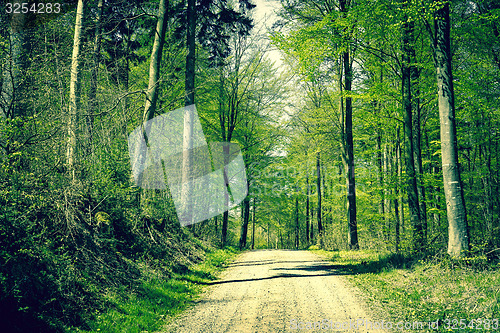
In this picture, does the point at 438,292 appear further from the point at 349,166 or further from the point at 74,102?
the point at 349,166

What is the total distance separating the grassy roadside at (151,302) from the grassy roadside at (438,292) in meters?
4.23

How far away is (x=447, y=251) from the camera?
795cm

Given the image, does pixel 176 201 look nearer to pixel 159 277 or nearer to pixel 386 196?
pixel 159 277

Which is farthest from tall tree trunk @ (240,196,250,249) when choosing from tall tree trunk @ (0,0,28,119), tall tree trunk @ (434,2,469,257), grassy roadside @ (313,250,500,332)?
tall tree trunk @ (0,0,28,119)

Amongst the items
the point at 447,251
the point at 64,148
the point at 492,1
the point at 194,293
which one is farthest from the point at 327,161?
the point at 64,148

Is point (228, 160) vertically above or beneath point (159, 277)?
above

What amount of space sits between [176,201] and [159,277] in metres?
5.03

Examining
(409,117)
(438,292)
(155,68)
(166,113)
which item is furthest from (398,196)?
(166,113)

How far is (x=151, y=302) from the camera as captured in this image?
21.9 feet

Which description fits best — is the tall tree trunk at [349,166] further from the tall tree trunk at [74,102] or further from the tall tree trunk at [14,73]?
the tall tree trunk at [14,73]

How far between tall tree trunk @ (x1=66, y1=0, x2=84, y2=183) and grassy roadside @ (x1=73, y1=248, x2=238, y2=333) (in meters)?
2.94

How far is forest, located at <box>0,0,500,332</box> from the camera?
5953 millimetres

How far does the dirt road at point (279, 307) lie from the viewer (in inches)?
212

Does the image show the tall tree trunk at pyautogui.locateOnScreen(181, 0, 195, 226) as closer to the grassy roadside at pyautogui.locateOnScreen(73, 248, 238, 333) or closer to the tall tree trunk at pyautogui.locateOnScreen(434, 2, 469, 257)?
the grassy roadside at pyautogui.locateOnScreen(73, 248, 238, 333)
